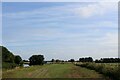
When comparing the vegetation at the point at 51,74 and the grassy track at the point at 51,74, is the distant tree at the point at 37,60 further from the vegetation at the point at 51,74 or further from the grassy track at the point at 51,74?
the grassy track at the point at 51,74

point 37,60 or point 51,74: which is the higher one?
point 37,60

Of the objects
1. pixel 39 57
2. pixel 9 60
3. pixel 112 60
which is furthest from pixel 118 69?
pixel 39 57

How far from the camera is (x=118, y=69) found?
3475 cm

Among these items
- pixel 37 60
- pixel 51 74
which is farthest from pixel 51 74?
pixel 37 60

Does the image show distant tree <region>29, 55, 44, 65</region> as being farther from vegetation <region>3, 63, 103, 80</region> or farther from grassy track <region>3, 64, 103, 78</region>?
grassy track <region>3, 64, 103, 78</region>

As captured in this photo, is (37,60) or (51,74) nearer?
(51,74)

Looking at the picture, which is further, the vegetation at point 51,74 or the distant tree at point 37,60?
the distant tree at point 37,60

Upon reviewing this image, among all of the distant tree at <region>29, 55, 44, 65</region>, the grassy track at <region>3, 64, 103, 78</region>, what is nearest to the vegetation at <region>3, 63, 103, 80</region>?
the grassy track at <region>3, 64, 103, 78</region>

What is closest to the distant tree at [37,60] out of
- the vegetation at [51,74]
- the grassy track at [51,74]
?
the vegetation at [51,74]

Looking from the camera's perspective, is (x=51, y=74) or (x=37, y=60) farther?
(x=37, y=60)

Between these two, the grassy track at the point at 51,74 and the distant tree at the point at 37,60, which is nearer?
the grassy track at the point at 51,74

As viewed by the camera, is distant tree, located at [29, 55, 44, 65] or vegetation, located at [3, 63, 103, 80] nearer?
vegetation, located at [3, 63, 103, 80]

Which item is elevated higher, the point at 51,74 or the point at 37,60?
the point at 37,60

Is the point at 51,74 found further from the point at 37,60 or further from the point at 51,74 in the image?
the point at 37,60
